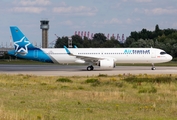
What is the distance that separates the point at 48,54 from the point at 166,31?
104810 millimetres

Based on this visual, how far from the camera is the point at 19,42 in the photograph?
51062 mm

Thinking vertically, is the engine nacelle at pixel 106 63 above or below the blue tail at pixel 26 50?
below

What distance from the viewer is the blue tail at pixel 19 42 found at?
167ft

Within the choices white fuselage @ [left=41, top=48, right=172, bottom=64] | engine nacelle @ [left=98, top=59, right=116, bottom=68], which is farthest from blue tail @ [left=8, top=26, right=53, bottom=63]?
engine nacelle @ [left=98, top=59, right=116, bottom=68]

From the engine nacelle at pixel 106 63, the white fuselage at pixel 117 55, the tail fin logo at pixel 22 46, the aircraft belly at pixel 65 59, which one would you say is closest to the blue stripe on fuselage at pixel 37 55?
the tail fin logo at pixel 22 46

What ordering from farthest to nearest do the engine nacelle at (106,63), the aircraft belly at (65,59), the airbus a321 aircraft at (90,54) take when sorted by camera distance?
1. the aircraft belly at (65,59)
2. the airbus a321 aircraft at (90,54)
3. the engine nacelle at (106,63)

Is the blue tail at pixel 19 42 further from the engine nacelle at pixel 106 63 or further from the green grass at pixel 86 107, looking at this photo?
the green grass at pixel 86 107

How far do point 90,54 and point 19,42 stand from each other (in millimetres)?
9653

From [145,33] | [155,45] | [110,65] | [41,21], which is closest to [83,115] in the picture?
[110,65]

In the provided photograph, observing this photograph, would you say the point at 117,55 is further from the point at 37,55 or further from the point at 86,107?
the point at 86,107

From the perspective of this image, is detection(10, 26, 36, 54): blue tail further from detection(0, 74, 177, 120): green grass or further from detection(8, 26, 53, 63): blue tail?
detection(0, 74, 177, 120): green grass

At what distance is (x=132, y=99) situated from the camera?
18.4 metres

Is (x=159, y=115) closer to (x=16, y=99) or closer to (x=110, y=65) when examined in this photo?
(x=16, y=99)

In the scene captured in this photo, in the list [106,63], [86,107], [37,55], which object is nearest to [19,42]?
[37,55]
